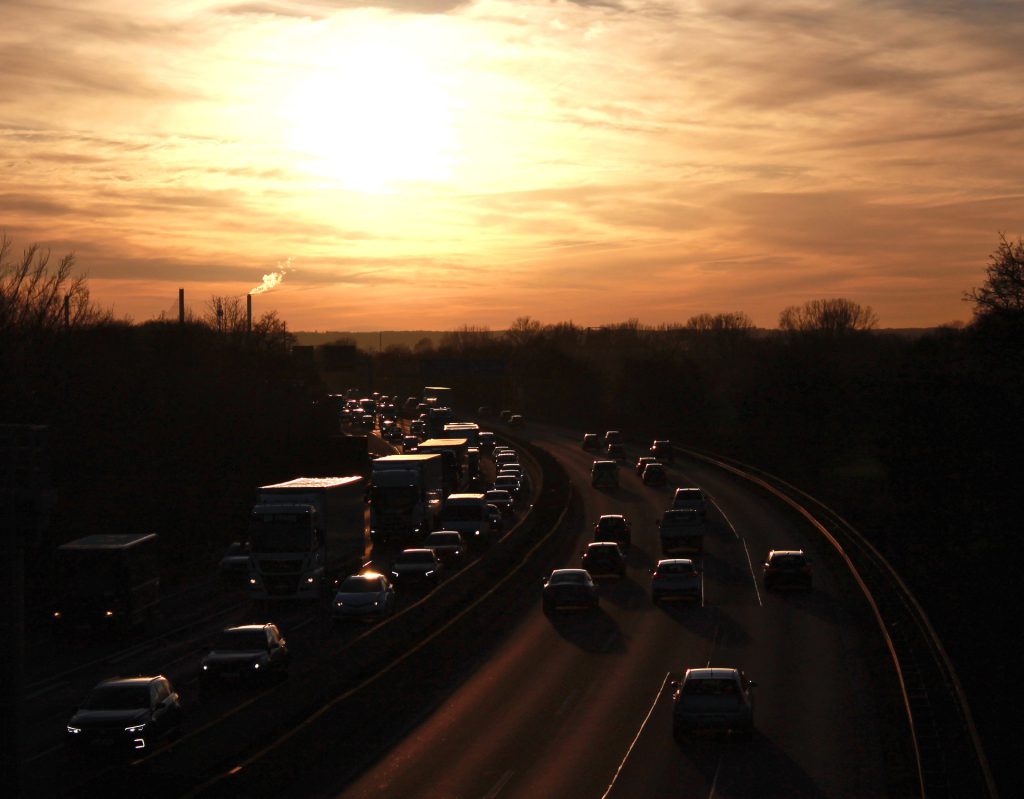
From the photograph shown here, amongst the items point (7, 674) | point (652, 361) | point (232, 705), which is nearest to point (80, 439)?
point (232, 705)

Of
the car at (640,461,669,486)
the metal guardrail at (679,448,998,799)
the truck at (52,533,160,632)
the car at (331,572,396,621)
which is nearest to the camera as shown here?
the metal guardrail at (679,448,998,799)

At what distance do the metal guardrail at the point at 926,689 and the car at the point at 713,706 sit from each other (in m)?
3.09

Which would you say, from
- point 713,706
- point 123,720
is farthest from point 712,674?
point 123,720

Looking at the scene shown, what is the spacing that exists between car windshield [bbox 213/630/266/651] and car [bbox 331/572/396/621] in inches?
332

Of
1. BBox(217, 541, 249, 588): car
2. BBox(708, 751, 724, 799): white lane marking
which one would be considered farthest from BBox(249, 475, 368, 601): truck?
BBox(708, 751, 724, 799): white lane marking

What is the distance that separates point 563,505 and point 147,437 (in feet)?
72.8

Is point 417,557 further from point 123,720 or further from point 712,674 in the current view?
point 712,674

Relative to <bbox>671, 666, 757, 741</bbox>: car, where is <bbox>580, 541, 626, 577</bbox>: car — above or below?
below

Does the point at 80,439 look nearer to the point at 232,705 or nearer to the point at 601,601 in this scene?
the point at 601,601

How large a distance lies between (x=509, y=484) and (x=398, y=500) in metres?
22.9

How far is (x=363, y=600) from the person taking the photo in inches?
1528

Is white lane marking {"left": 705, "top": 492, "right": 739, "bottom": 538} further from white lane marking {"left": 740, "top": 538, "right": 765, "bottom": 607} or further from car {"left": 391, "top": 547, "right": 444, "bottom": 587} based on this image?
car {"left": 391, "top": 547, "right": 444, "bottom": 587}

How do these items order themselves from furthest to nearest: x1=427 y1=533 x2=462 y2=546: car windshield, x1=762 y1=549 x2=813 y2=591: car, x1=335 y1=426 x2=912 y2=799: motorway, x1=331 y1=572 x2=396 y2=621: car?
x1=427 y1=533 x2=462 y2=546: car windshield → x1=762 y1=549 x2=813 y2=591: car → x1=331 y1=572 x2=396 y2=621: car → x1=335 y1=426 x2=912 y2=799: motorway

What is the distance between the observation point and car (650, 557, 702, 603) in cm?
4128
